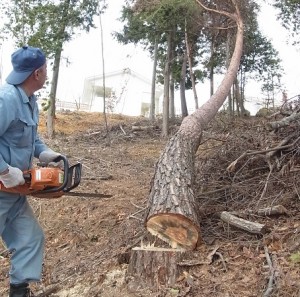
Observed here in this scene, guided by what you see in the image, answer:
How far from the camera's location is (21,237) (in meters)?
3.27

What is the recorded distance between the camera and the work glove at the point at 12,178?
2.89 metres

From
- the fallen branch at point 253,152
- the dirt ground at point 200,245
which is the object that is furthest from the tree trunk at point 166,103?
the fallen branch at point 253,152

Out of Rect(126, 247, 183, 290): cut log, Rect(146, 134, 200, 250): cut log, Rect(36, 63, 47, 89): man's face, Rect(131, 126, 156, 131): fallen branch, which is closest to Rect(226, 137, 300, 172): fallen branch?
Rect(146, 134, 200, 250): cut log

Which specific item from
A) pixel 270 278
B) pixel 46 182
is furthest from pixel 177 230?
pixel 46 182

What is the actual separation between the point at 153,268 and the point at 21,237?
110 cm

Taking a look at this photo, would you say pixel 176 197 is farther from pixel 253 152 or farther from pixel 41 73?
pixel 253 152

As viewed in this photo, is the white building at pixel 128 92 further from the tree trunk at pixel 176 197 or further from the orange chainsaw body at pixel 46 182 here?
Answer: the orange chainsaw body at pixel 46 182

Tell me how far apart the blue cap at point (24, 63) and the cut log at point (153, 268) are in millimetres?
1721

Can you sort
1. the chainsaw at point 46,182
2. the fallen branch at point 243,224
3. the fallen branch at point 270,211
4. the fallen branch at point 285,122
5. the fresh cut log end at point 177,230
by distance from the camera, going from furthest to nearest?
the fallen branch at point 285,122 → the fallen branch at point 270,211 → the fallen branch at point 243,224 → the fresh cut log end at point 177,230 → the chainsaw at point 46,182

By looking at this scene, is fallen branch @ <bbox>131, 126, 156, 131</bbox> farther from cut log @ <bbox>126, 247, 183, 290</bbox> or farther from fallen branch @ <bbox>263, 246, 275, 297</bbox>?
fallen branch @ <bbox>263, 246, 275, 297</bbox>

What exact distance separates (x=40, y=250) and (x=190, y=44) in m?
13.5

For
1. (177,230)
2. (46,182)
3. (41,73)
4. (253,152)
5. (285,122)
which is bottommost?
(177,230)

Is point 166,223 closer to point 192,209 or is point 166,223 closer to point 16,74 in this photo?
point 192,209

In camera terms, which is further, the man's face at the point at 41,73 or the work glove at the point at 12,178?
the man's face at the point at 41,73
